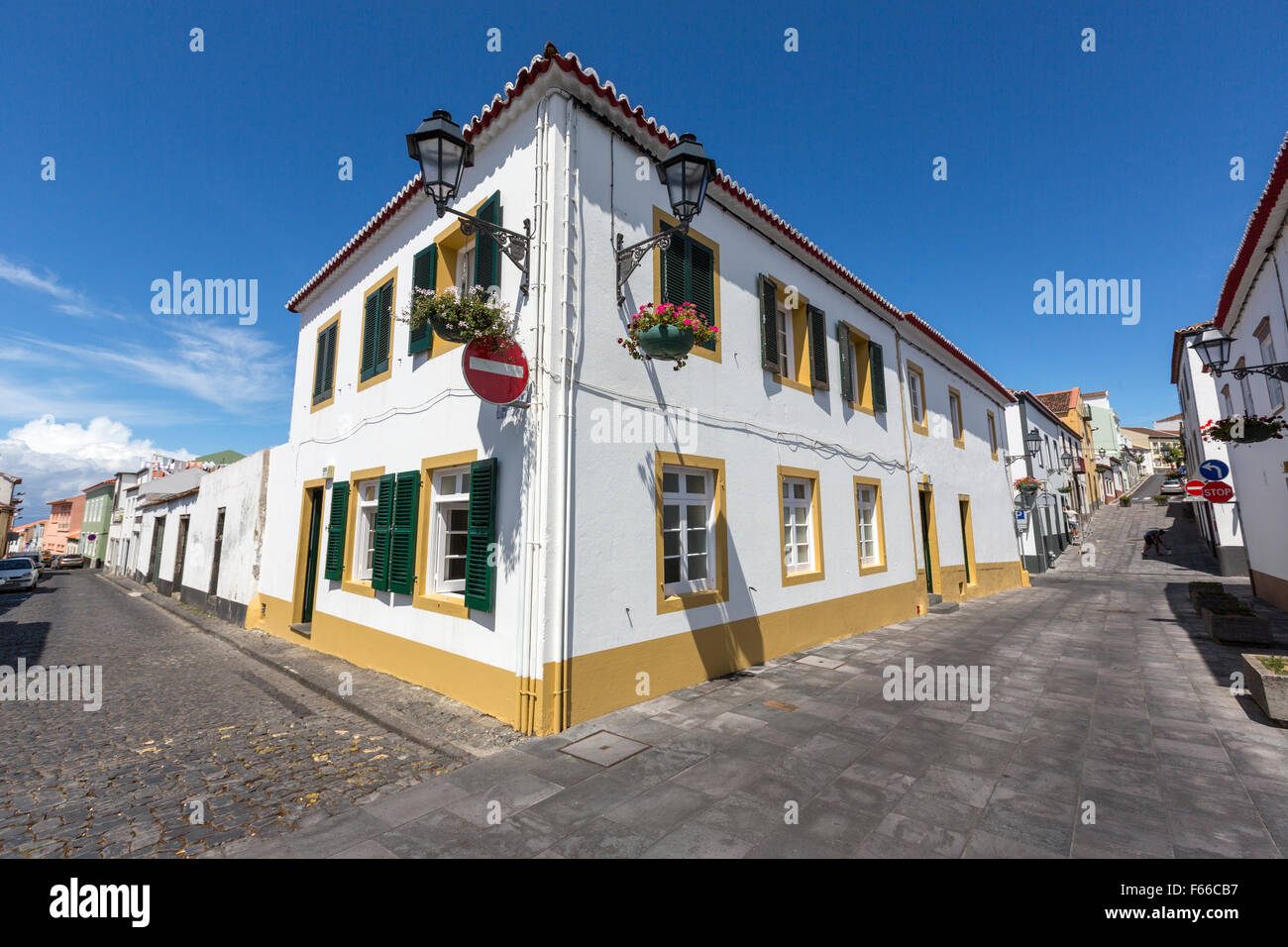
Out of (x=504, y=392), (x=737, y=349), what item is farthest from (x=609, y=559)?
(x=737, y=349)

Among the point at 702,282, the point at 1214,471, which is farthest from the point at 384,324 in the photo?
the point at 1214,471

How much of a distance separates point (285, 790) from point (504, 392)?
357 cm

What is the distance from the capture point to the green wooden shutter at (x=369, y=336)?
851cm

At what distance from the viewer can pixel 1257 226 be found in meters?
7.41

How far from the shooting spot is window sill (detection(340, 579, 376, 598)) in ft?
24.8

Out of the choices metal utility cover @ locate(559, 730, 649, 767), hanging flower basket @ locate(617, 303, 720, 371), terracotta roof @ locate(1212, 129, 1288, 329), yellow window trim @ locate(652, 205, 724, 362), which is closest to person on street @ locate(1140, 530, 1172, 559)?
terracotta roof @ locate(1212, 129, 1288, 329)

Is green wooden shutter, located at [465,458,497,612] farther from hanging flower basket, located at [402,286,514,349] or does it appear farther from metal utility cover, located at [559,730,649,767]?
metal utility cover, located at [559,730,649,767]

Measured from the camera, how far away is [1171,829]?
3186 millimetres

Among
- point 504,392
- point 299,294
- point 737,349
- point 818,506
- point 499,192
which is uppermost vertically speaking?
point 299,294

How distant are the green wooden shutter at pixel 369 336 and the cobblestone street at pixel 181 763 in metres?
4.68

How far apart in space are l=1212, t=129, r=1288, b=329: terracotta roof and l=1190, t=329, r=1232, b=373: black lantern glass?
1.62m

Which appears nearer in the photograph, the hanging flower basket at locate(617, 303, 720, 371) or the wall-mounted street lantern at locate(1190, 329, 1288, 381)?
the hanging flower basket at locate(617, 303, 720, 371)
